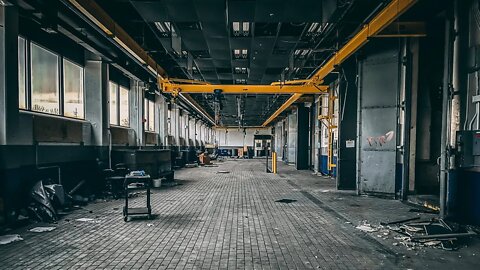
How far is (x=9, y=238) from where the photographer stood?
4.52 m

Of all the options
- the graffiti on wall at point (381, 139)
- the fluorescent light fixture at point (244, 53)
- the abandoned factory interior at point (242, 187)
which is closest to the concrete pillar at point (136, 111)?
the abandoned factory interior at point (242, 187)

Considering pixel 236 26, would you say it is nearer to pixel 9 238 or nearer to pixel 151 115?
pixel 9 238

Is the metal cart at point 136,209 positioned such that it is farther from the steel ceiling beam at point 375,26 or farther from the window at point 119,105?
the steel ceiling beam at point 375,26

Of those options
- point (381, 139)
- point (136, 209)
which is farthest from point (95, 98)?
point (381, 139)

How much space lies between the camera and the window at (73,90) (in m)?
8.01

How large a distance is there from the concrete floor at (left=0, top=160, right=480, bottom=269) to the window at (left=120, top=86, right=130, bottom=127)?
17.8 ft

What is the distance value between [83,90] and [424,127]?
31.8 feet

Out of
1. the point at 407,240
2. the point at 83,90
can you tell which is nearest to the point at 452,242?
the point at 407,240

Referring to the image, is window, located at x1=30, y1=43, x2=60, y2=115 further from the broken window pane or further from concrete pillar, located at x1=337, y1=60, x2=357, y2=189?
concrete pillar, located at x1=337, y1=60, x2=357, y2=189

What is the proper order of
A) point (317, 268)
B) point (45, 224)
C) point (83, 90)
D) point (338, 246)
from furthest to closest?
point (83, 90) → point (45, 224) → point (338, 246) → point (317, 268)

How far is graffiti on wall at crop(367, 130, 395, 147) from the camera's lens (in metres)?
7.75

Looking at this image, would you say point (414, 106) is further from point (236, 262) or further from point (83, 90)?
point (83, 90)

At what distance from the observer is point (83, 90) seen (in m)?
8.90

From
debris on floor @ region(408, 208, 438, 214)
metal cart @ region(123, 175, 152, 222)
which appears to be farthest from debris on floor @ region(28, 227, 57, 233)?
debris on floor @ region(408, 208, 438, 214)
